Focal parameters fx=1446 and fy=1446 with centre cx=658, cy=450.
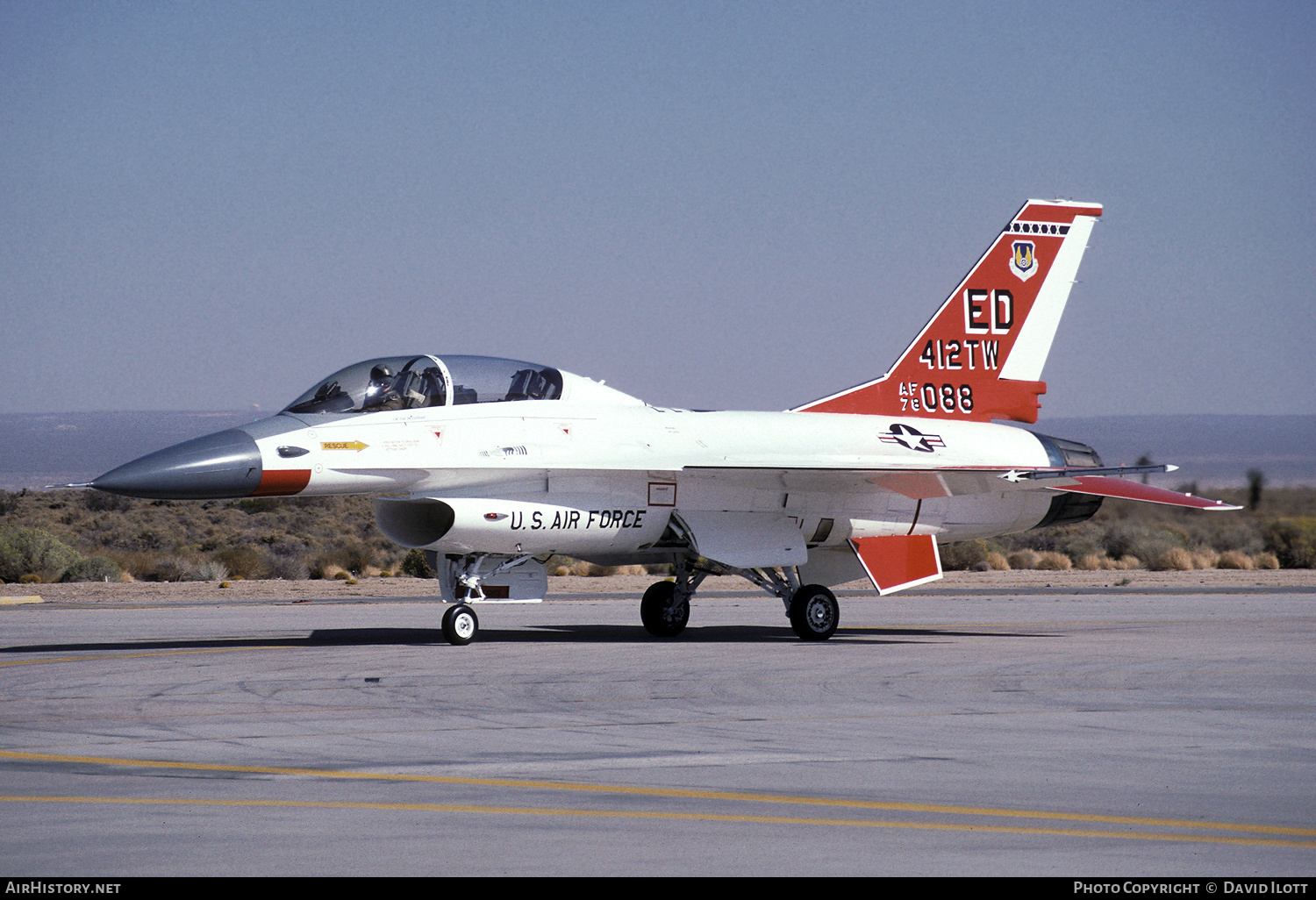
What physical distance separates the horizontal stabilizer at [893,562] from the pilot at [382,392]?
6.80 metres

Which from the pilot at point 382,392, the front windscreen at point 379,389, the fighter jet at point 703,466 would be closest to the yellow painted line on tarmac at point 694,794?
the fighter jet at point 703,466

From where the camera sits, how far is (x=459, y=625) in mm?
16984

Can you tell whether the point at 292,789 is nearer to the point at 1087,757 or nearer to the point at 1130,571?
the point at 1087,757

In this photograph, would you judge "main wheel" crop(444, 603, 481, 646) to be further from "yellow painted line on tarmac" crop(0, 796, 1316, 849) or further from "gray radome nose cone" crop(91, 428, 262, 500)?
"yellow painted line on tarmac" crop(0, 796, 1316, 849)

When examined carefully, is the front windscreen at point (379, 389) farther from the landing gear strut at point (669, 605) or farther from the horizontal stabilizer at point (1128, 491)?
the horizontal stabilizer at point (1128, 491)

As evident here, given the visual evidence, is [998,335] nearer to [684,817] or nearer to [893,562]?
[893,562]

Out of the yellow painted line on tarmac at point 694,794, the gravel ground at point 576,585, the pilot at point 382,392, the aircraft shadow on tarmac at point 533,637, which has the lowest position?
the gravel ground at point 576,585

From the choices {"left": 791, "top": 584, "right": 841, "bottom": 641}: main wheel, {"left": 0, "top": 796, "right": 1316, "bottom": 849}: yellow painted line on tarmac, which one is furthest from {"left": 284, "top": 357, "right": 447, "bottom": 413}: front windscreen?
{"left": 0, "top": 796, "right": 1316, "bottom": 849}: yellow painted line on tarmac

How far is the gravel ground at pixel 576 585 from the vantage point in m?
31.8

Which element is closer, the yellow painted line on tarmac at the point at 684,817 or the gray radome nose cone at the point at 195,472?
the yellow painted line on tarmac at the point at 684,817

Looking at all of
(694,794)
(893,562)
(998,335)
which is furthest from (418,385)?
(694,794)

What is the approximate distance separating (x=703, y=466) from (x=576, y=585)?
20.4 metres

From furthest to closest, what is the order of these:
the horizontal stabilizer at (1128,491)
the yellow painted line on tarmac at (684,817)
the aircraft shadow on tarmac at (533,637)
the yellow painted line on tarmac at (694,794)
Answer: the horizontal stabilizer at (1128,491)
the aircraft shadow on tarmac at (533,637)
the yellow painted line on tarmac at (694,794)
the yellow painted line on tarmac at (684,817)
